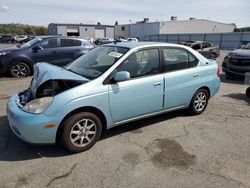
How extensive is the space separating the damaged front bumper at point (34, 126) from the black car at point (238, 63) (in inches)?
→ 304

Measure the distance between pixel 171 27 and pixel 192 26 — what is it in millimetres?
7270

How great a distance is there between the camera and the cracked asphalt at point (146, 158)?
281 cm

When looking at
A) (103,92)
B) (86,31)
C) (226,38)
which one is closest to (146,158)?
(103,92)

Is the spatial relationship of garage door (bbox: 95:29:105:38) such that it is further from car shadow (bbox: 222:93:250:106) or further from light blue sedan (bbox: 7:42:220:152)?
light blue sedan (bbox: 7:42:220:152)

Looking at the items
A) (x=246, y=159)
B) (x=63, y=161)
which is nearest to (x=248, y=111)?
(x=246, y=159)

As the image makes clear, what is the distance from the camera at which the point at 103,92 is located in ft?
11.1

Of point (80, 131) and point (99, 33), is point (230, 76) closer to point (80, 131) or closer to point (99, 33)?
point (80, 131)

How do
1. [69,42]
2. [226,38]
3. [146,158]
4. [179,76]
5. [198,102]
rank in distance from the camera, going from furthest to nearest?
[226,38]
[69,42]
[198,102]
[179,76]
[146,158]

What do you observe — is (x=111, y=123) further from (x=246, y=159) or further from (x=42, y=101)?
(x=246, y=159)

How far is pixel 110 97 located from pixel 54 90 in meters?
0.82

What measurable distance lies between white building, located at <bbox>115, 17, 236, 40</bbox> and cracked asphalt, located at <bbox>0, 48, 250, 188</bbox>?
49.5 meters

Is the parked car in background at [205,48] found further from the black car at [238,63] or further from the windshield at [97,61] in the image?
the windshield at [97,61]

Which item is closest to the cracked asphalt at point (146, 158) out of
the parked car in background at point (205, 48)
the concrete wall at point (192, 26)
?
the parked car in background at point (205, 48)

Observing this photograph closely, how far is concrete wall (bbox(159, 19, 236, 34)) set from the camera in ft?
172
